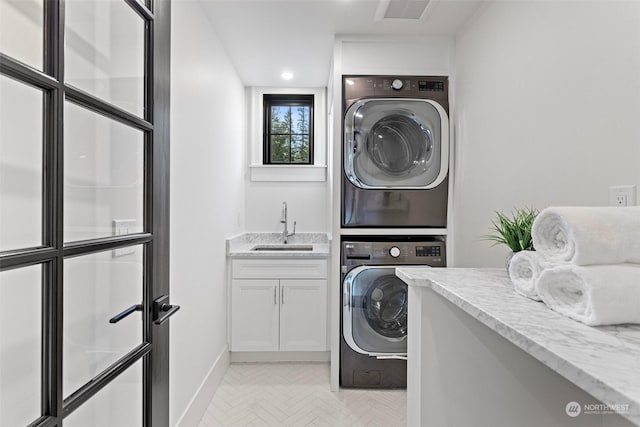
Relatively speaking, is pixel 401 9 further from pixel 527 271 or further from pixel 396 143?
pixel 527 271

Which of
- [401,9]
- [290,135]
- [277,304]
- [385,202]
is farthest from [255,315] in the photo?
[401,9]

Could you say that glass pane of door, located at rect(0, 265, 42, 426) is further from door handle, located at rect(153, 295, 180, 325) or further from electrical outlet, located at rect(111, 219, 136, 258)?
door handle, located at rect(153, 295, 180, 325)

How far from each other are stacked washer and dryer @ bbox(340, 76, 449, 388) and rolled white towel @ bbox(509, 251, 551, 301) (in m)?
1.42

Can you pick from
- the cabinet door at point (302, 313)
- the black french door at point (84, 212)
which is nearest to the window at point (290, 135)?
the cabinet door at point (302, 313)

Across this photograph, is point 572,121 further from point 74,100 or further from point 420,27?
point 74,100

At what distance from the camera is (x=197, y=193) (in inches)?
77.2

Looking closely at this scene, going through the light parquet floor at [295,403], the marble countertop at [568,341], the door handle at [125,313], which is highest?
the marble countertop at [568,341]

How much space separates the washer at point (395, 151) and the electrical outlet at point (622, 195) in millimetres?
1306

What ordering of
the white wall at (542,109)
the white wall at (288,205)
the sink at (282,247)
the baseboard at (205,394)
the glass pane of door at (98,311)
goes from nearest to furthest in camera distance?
the glass pane of door at (98,311), the white wall at (542,109), the baseboard at (205,394), the sink at (282,247), the white wall at (288,205)

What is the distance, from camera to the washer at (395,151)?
2.37 meters

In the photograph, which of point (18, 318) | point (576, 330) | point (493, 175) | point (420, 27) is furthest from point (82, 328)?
point (420, 27)

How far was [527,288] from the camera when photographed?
35.0 inches

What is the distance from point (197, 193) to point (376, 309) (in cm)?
143

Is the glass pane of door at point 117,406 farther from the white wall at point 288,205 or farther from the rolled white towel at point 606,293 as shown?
the white wall at point 288,205
